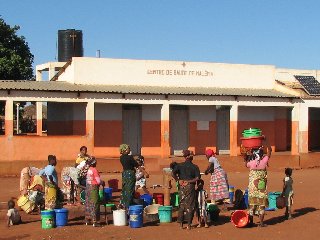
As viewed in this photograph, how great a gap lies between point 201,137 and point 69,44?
16.9 m

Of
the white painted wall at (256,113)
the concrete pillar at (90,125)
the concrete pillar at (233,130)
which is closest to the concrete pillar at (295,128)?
the white painted wall at (256,113)

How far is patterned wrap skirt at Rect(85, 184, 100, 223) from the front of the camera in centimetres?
1173

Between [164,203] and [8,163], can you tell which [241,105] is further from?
[164,203]

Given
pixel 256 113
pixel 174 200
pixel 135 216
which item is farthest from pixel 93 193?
pixel 256 113

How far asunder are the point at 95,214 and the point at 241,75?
16.8 meters

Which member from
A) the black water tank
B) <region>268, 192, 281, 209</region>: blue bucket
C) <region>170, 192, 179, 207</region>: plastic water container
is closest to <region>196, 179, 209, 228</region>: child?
<region>170, 192, 179, 207</region>: plastic water container

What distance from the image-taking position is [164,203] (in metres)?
13.4

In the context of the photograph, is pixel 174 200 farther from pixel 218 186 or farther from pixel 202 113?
pixel 202 113

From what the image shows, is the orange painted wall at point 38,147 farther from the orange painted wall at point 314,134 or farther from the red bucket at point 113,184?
the orange painted wall at point 314,134

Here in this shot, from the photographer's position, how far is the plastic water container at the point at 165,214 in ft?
40.2

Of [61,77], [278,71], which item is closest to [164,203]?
[61,77]

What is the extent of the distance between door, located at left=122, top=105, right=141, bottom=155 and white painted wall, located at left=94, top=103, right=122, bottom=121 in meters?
0.27

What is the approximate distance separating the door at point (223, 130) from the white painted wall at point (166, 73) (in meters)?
1.34

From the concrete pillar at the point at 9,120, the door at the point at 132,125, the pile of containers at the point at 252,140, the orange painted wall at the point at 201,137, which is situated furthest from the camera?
the orange painted wall at the point at 201,137
